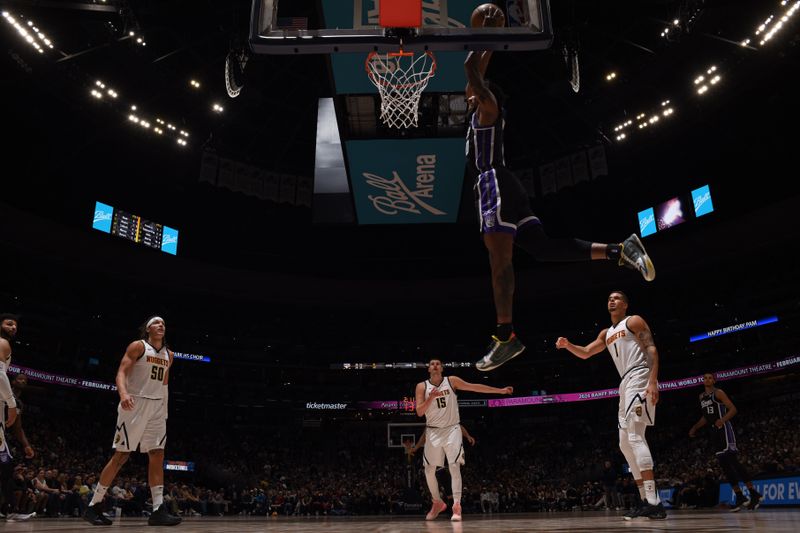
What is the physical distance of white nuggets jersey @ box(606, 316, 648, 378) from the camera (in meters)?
6.86

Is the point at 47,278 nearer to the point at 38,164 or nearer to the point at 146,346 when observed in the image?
the point at 38,164

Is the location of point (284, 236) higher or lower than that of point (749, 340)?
higher

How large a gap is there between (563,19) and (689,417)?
20.3 m

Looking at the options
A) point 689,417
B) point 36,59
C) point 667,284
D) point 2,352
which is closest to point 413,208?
point 36,59

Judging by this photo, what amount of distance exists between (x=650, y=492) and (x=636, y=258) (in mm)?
2899

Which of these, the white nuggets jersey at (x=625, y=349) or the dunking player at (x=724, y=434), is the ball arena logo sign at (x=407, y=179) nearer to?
the dunking player at (x=724, y=434)

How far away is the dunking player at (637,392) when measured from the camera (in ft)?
21.2

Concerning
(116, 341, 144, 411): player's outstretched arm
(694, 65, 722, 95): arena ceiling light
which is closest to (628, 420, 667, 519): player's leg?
(116, 341, 144, 411): player's outstretched arm

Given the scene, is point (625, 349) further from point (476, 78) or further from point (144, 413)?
point (144, 413)

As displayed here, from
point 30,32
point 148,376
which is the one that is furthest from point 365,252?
point 148,376

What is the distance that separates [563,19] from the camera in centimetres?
1709

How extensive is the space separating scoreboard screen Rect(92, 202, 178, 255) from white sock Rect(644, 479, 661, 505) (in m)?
25.1

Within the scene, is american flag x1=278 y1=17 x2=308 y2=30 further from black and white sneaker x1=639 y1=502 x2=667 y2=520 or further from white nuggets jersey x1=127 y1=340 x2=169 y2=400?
black and white sneaker x1=639 y1=502 x2=667 y2=520

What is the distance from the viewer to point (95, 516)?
6.57 metres
